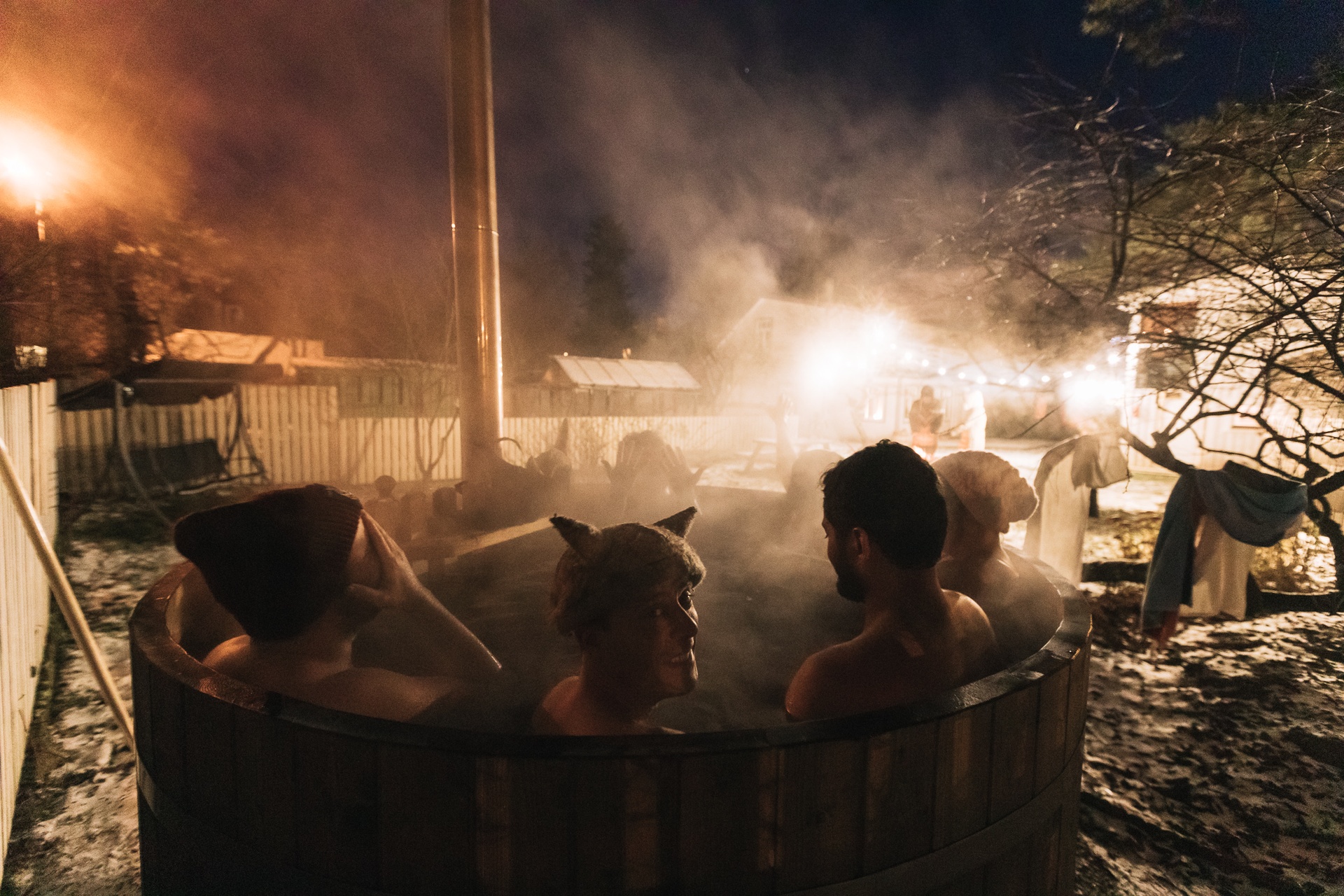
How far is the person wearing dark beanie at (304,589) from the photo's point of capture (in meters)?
1.51

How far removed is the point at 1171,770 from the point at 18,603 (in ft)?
20.7

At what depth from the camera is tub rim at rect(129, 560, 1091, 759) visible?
115 cm

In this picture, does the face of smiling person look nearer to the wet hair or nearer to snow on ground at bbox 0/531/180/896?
the wet hair

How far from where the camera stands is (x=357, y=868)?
48.7 inches

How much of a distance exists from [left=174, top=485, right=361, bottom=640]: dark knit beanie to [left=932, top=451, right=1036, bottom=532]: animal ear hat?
84.3 inches

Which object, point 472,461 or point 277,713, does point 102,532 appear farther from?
point 277,713

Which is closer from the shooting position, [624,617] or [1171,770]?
[624,617]

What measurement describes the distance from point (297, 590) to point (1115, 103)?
669 centimetres

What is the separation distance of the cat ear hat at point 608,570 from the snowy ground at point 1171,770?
2.60 metres

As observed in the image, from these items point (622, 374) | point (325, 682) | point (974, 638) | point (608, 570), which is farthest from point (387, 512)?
point (622, 374)

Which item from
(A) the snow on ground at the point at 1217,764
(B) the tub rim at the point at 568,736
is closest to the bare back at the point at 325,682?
(B) the tub rim at the point at 568,736

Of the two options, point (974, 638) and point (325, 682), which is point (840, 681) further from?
point (325, 682)

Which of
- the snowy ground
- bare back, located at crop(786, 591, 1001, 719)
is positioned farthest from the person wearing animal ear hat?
the snowy ground

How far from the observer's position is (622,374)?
66.2 ft
